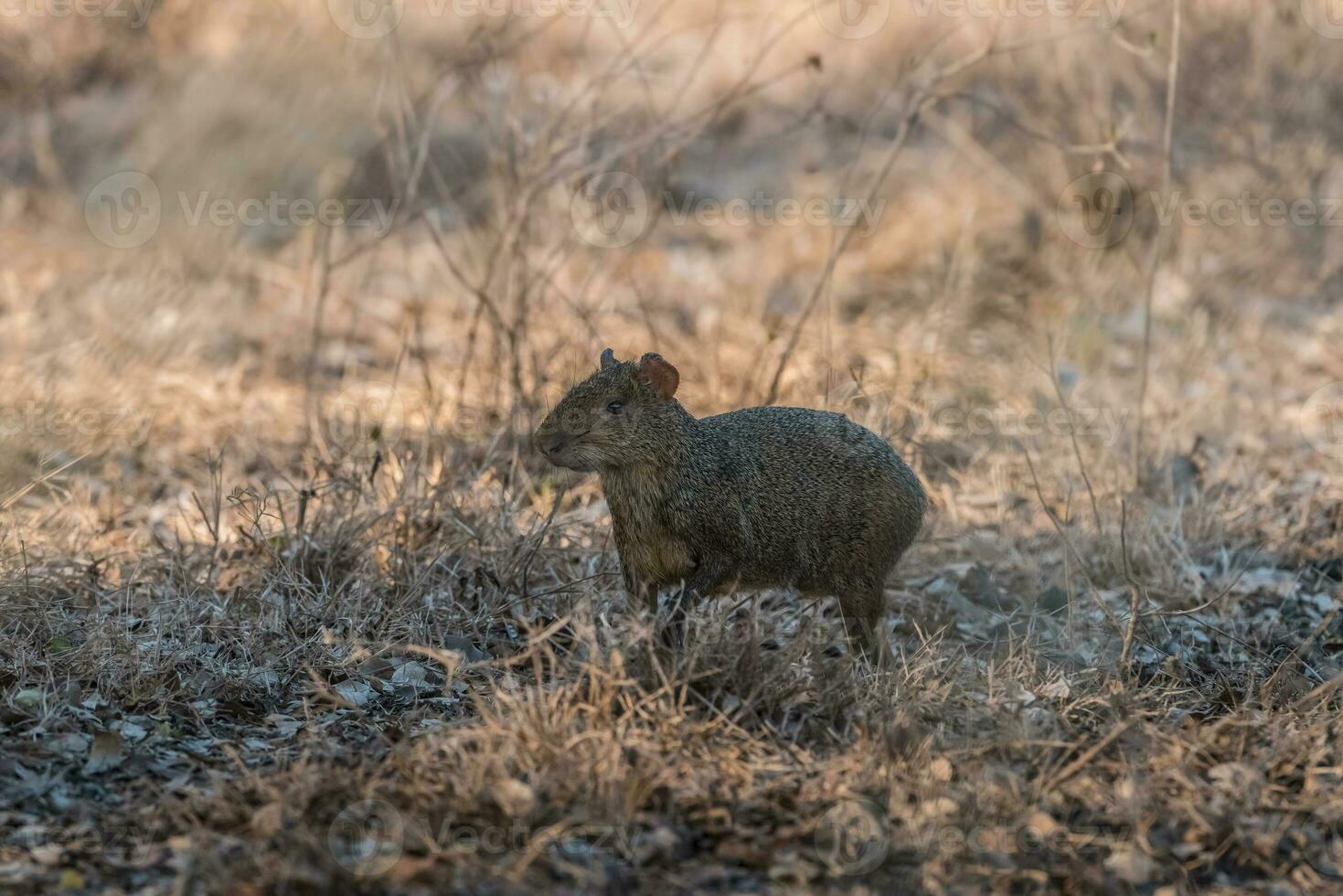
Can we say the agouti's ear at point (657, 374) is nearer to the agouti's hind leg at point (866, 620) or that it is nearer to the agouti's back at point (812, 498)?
the agouti's back at point (812, 498)

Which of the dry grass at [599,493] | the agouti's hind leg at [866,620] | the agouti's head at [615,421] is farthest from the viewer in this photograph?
the agouti's hind leg at [866,620]

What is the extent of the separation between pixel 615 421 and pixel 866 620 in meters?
1.01

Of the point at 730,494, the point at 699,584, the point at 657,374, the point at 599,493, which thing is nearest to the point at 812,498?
the point at 730,494

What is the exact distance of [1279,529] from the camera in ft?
19.6

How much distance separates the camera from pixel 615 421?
4.25 meters

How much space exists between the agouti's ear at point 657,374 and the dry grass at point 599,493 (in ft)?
2.31

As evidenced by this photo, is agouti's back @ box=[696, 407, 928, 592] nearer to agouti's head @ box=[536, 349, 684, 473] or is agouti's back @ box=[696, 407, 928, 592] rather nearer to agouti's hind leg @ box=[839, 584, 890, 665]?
agouti's hind leg @ box=[839, 584, 890, 665]

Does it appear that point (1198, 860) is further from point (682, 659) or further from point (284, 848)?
point (284, 848)

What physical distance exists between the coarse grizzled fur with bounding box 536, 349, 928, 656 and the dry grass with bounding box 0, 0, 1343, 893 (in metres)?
0.24

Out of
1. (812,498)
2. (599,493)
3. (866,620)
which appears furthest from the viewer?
(599,493)

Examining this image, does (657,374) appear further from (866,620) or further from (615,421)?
(866,620)

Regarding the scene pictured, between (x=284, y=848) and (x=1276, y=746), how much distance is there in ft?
8.43

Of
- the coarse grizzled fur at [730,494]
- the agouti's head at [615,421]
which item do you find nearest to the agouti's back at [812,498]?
the coarse grizzled fur at [730,494]

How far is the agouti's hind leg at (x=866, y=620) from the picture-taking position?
4426 millimetres
